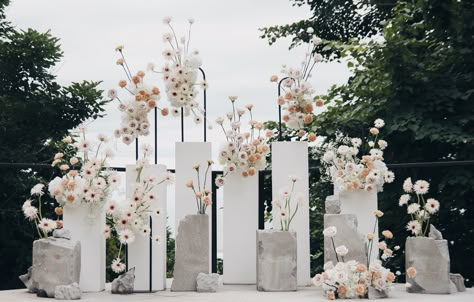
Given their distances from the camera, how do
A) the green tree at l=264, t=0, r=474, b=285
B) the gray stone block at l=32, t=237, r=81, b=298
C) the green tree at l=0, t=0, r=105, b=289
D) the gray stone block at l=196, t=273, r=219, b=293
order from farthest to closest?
the green tree at l=0, t=0, r=105, b=289 → the green tree at l=264, t=0, r=474, b=285 → the gray stone block at l=196, t=273, r=219, b=293 → the gray stone block at l=32, t=237, r=81, b=298

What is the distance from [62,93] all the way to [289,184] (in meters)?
7.02

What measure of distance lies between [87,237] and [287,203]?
1.47 m

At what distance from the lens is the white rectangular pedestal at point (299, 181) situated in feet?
17.5

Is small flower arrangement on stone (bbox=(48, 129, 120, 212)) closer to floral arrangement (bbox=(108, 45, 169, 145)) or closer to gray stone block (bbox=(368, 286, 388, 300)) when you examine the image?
floral arrangement (bbox=(108, 45, 169, 145))

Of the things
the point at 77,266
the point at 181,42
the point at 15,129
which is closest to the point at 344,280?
the point at 77,266

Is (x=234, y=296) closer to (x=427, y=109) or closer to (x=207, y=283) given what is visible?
(x=207, y=283)

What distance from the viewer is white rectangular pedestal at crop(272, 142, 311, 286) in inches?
209

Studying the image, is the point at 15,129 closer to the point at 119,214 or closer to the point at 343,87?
the point at 343,87

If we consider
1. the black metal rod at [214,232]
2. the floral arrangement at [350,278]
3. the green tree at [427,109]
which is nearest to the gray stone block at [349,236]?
the floral arrangement at [350,278]

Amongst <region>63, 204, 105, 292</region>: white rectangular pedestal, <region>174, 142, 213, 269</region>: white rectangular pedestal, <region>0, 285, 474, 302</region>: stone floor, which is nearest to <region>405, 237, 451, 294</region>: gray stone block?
<region>0, 285, 474, 302</region>: stone floor

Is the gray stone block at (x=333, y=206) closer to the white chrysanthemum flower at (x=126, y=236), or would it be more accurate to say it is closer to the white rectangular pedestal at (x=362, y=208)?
the white rectangular pedestal at (x=362, y=208)

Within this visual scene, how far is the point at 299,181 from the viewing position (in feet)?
17.5

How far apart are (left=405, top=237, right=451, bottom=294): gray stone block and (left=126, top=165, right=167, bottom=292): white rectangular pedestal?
1796 millimetres

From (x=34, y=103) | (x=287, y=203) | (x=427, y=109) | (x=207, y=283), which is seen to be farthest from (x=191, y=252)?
(x=34, y=103)
